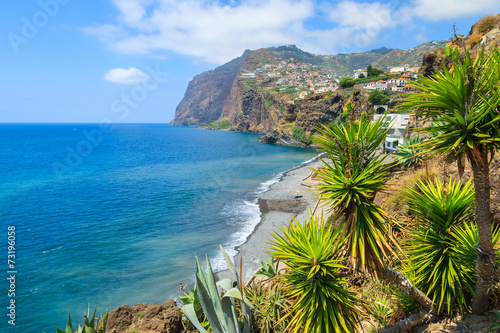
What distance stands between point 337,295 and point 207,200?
95.5 ft

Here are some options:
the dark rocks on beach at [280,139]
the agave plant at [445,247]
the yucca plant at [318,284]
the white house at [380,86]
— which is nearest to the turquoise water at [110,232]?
the yucca plant at [318,284]

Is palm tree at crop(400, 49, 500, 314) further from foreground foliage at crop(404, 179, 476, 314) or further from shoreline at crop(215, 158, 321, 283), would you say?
shoreline at crop(215, 158, 321, 283)

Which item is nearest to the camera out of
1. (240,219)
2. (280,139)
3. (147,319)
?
(147,319)

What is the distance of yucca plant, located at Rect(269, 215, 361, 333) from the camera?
16.0 ft

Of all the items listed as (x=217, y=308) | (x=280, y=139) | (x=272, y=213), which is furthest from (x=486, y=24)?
(x=280, y=139)

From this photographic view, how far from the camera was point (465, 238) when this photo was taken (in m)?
5.36

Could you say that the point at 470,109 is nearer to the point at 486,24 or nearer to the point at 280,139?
the point at 486,24

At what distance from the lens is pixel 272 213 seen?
27.9m

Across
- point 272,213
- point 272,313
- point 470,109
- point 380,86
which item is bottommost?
point 272,213

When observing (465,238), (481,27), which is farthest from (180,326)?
(481,27)

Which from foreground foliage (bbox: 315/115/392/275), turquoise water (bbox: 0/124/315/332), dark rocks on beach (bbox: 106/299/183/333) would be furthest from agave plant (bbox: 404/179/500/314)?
turquoise water (bbox: 0/124/315/332)

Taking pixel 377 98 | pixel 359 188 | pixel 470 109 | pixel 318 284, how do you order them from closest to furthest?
1. pixel 470 109
2. pixel 359 188
3. pixel 318 284
4. pixel 377 98

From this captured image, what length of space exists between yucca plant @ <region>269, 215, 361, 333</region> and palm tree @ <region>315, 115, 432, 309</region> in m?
0.36

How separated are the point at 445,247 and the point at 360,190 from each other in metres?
2.61
